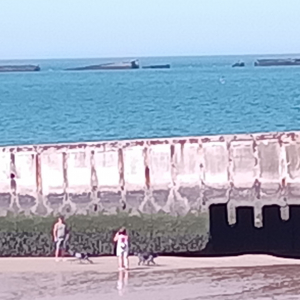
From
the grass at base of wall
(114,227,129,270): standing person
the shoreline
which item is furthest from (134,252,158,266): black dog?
the grass at base of wall

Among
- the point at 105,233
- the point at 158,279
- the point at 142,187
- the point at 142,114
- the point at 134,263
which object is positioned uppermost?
the point at 142,114

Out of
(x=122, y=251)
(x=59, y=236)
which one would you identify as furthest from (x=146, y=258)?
(x=59, y=236)

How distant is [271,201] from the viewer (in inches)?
876

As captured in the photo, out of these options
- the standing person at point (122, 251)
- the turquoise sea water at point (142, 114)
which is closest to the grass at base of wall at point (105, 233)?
the standing person at point (122, 251)

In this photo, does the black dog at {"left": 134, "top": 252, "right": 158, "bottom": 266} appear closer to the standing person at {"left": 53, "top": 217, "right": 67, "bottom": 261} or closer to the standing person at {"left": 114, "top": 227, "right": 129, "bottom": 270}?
the standing person at {"left": 114, "top": 227, "right": 129, "bottom": 270}

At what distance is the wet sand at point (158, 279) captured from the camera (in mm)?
17719

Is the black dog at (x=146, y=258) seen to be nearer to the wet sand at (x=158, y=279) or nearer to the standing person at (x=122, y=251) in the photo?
the wet sand at (x=158, y=279)

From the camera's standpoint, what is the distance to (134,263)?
21.0 metres

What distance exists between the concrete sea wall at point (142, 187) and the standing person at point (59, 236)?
67 centimetres

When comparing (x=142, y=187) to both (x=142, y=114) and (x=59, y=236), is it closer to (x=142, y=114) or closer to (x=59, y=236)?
(x=59, y=236)

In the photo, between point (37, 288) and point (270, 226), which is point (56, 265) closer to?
point (37, 288)

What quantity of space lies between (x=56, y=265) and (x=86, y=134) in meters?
33.6

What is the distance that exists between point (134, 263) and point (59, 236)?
1872mm

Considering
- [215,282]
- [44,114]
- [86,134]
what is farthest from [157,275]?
[44,114]
